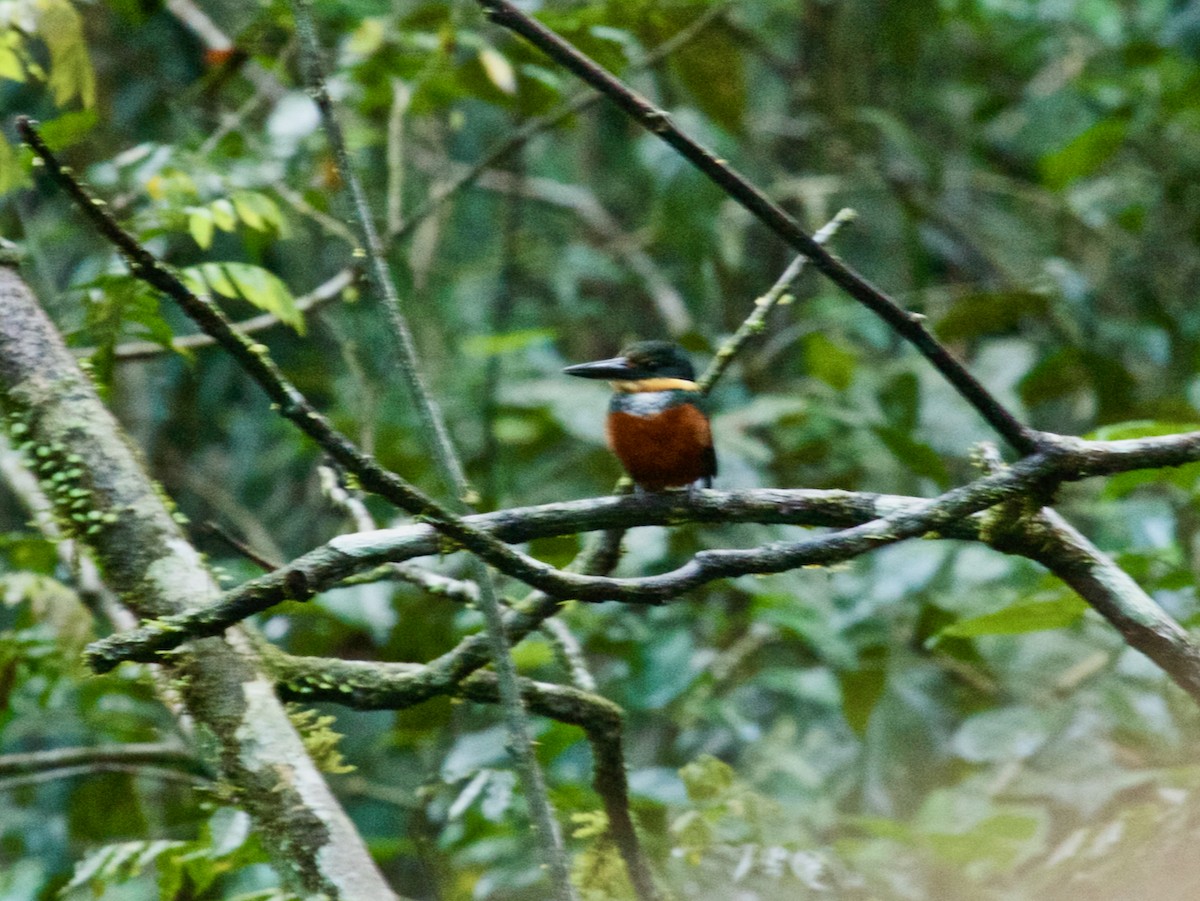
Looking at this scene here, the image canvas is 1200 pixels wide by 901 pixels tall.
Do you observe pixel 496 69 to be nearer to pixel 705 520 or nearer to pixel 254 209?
pixel 254 209

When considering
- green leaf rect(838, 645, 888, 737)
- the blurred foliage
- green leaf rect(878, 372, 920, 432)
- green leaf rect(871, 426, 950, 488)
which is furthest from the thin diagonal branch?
green leaf rect(878, 372, 920, 432)

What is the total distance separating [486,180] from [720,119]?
7.72 feet

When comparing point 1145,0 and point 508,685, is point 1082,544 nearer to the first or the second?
point 508,685

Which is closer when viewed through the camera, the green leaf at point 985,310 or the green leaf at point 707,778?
the green leaf at point 707,778

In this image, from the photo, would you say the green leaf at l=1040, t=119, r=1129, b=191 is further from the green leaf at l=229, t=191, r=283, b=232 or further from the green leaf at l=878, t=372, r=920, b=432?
the green leaf at l=229, t=191, r=283, b=232

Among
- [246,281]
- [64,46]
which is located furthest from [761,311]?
[64,46]

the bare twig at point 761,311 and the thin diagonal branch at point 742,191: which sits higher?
the bare twig at point 761,311

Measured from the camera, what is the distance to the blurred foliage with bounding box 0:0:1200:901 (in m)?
2.68

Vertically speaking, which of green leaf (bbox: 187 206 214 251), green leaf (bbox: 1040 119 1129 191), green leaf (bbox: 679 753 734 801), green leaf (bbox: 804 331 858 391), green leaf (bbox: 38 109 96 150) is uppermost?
green leaf (bbox: 1040 119 1129 191)

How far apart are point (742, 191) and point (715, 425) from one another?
246 cm

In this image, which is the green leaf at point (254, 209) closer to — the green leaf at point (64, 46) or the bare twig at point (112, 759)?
the green leaf at point (64, 46)

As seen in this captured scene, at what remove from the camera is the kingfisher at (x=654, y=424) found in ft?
8.09

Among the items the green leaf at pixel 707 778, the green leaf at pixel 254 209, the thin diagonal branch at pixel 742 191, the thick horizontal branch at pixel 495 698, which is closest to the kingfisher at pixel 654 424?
the thick horizontal branch at pixel 495 698

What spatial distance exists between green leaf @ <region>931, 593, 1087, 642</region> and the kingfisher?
0.61 meters
